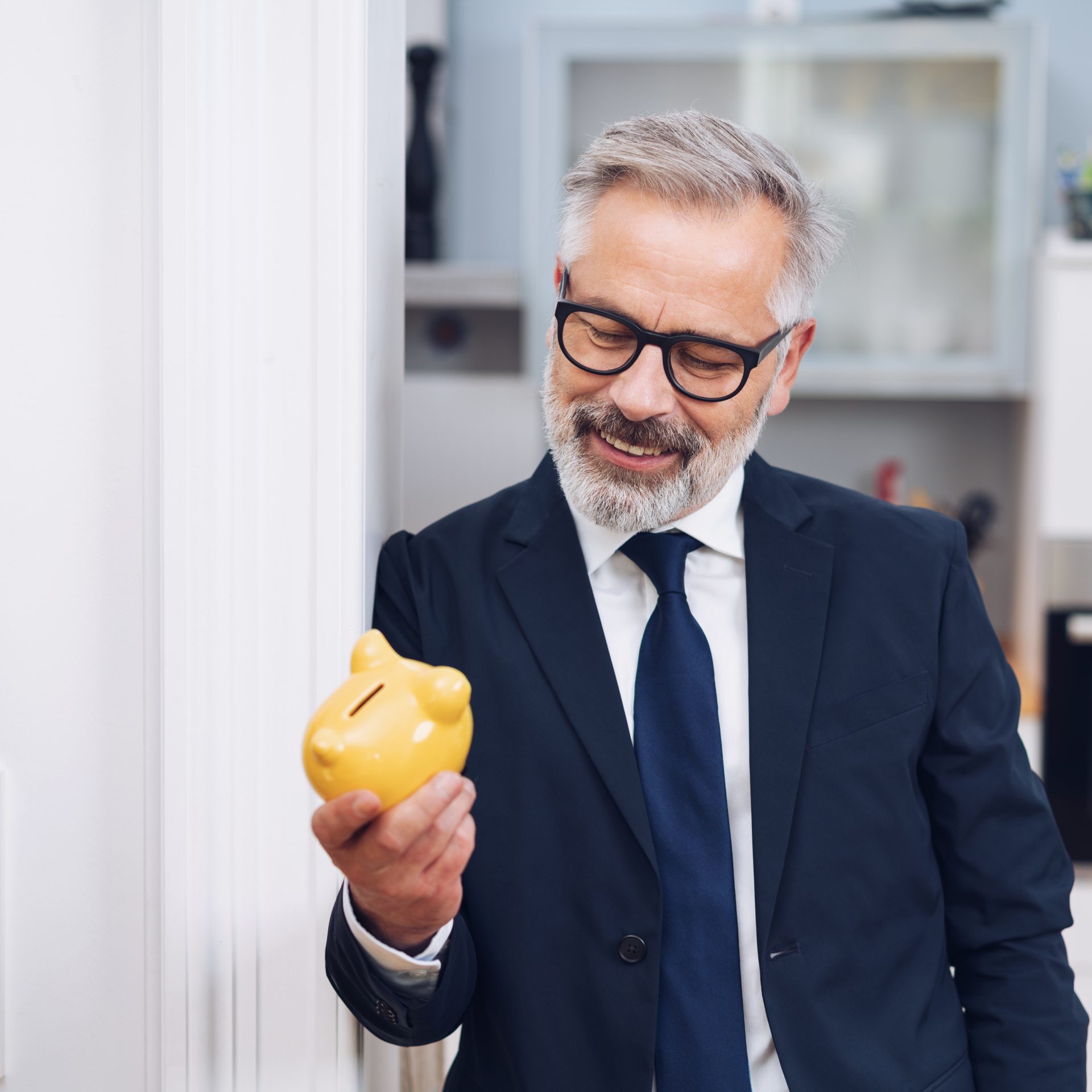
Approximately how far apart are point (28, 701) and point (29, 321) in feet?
0.87

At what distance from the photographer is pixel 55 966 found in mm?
823

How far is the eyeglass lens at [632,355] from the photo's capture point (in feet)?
2.88

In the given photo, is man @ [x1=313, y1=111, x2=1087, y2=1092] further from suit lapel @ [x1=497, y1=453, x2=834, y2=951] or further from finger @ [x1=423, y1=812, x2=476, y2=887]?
finger @ [x1=423, y1=812, x2=476, y2=887]

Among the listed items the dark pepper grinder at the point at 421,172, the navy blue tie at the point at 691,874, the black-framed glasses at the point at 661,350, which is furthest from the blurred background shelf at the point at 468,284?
the navy blue tie at the point at 691,874

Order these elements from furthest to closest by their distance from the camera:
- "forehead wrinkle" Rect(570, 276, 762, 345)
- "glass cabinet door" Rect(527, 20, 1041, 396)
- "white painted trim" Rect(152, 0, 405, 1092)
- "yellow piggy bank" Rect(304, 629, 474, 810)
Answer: "glass cabinet door" Rect(527, 20, 1041, 396) < "forehead wrinkle" Rect(570, 276, 762, 345) < "white painted trim" Rect(152, 0, 405, 1092) < "yellow piggy bank" Rect(304, 629, 474, 810)

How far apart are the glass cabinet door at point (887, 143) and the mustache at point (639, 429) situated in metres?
1.64

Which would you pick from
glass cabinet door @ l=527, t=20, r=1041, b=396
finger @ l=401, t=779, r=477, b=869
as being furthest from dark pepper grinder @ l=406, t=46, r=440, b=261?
finger @ l=401, t=779, r=477, b=869

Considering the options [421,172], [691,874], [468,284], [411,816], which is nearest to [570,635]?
[691,874]

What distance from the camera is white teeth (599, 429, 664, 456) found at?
0.90 m

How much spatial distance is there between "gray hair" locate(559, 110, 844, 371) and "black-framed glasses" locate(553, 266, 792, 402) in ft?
0.20

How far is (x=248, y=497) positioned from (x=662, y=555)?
1.08 ft

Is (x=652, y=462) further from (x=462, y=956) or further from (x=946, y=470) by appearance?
(x=946, y=470)

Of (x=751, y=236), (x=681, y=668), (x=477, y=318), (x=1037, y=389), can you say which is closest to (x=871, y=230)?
(x=1037, y=389)

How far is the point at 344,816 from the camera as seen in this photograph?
1.97 feet
